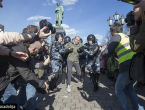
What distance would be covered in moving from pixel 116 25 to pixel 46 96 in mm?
2847

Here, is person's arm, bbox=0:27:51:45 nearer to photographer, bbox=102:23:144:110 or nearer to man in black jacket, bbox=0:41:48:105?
man in black jacket, bbox=0:41:48:105

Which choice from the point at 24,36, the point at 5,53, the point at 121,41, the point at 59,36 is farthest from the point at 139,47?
the point at 59,36

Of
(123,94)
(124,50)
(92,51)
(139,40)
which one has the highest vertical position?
(139,40)

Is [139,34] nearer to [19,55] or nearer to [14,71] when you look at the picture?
[19,55]

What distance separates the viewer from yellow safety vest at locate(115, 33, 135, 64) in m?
2.16

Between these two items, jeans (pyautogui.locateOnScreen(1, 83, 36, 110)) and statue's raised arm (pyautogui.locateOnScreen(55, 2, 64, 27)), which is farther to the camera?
statue's raised arm (pyautogui.locateOnScreen(55, 2, 64, 27))

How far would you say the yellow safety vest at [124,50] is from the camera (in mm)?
2156

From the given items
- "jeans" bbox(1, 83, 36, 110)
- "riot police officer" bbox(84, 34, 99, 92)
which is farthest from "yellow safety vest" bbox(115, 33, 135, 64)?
"riot police officer" bbox(84, 34, 99, 92)

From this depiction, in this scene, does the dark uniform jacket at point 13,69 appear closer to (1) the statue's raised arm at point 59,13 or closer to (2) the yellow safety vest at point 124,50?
(2) the yellow safety vest at point 124,50

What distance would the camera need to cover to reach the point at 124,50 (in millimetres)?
2197

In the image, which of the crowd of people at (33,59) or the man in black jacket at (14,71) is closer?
the crowd of people at (33,59)

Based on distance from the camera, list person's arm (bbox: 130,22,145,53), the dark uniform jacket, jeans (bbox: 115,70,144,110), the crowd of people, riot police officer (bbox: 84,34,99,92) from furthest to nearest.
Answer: riot police officer (bbox: 84,34,99,92), jeans (bbox: 115,70,144,110), the dark uniform jacket, the crowd of people, person's arm (bbox: 130,22,145,53)

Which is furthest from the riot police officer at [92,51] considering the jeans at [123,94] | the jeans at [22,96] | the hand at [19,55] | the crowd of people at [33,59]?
the hand at [19,55]

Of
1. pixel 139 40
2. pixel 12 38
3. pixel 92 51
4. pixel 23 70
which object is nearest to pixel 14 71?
pixel 23 70
